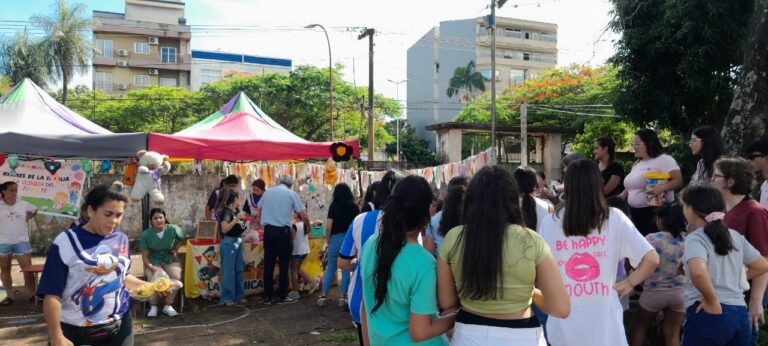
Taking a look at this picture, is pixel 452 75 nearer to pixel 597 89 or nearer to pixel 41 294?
pixel 597 89

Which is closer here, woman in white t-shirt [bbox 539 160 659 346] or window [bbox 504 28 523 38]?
woman in white t-shirt [bbox 539 160 659 346]

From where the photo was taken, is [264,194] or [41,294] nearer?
[41,294]

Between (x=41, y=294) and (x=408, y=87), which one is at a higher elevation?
(x=408, y=87)

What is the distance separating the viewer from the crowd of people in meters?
2.16

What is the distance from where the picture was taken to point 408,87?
50.4 m

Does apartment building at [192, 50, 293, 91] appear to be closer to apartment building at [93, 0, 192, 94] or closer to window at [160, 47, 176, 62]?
apartment building at [93, 0, 192, 94]

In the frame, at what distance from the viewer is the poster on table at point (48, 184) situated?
734 cm

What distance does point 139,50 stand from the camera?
3969cm

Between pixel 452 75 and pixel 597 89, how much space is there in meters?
19.5

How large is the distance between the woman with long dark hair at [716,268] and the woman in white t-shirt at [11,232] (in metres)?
7.25

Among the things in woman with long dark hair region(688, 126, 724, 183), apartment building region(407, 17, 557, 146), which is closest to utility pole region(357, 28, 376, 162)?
woman with long dark hair region(688, 126, 724, 183)

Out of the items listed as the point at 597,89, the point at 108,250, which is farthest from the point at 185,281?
the point at 597,89

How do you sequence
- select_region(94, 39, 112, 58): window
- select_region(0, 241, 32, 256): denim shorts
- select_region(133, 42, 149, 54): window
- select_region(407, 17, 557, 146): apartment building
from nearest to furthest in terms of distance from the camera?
select_region(0, 241, 32, 256): denim shorts, select_region(94, 39, 112, 58): window, select_region(133, 42, 149, 54): window, select_region(407, 17, 557, 146): apartment building

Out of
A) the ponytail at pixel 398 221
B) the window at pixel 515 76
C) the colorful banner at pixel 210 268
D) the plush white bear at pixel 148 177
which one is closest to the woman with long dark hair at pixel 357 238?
the ponytail at pixel 398 221
